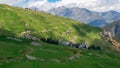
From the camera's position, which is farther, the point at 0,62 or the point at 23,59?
the point at 23,59

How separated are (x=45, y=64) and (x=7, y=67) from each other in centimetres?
2623

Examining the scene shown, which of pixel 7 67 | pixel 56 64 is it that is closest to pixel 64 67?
pixel 56 64

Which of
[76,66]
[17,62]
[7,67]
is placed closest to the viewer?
[7,67]

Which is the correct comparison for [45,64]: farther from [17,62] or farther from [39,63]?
[17,62]

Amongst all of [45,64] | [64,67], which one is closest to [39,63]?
[45,64]

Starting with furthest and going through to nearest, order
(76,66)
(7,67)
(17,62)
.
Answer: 1. (76,66)
2. (17,62)
3. (7,67)

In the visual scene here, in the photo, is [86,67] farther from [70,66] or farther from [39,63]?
[39,63]

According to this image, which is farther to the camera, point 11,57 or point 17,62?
point 11,57

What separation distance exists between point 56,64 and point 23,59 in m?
23.9

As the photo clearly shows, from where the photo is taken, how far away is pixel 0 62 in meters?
177

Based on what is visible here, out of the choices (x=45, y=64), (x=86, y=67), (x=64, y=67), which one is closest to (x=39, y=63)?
(x=45, y=64)

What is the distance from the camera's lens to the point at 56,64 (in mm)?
187875

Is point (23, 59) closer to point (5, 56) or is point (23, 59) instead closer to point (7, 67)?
point (5, 56)

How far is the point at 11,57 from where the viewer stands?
199 metres
